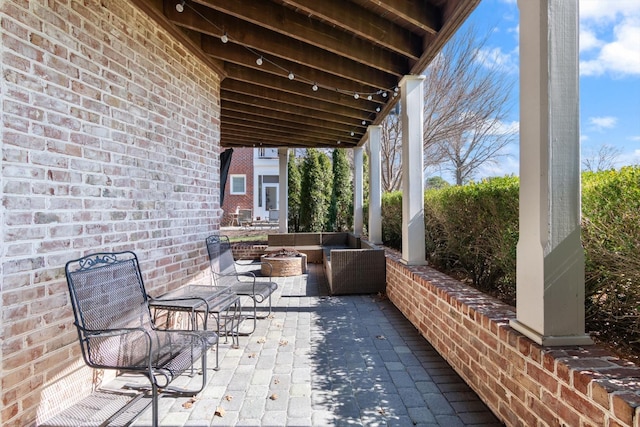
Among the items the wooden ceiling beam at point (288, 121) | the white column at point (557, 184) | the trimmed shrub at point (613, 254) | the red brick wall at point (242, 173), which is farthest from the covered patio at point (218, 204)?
the red brick wall at point (242, 173)

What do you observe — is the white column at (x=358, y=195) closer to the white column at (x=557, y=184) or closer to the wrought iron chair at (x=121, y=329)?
the wrought iron chair at (x=121, y=329)

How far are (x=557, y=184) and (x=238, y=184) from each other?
17.3 m

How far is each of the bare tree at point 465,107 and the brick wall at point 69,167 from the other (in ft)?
30.9

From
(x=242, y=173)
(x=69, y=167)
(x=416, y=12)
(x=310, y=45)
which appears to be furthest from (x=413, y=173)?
(x=242, y=173)

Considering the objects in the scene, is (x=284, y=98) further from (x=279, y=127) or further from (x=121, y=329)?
(x=121, y=329)

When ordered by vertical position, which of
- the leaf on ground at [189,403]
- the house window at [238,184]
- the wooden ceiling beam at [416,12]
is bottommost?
the leaf on ground at [189,403]

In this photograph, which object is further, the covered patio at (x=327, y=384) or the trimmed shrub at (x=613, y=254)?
the covered patio at (x=327, y=384)

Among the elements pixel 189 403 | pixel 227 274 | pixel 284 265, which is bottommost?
pixel 189 403

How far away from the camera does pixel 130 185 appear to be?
2848 mm

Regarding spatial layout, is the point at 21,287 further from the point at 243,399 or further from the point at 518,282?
the point at 518,282

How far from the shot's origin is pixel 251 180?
59.0ft

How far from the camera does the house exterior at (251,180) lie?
1789 cm

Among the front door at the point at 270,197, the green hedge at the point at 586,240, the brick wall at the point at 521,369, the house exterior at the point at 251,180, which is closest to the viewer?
the brick wall at the point at 521,369

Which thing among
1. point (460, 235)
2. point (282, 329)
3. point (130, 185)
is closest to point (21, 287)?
point (130, 185)
